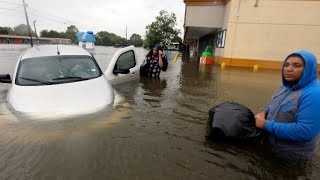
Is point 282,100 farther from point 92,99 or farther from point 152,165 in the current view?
point 92,99

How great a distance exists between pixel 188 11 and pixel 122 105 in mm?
16523

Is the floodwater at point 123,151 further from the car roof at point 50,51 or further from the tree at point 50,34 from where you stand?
the tree at point 50,34

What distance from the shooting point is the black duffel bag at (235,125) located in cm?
338

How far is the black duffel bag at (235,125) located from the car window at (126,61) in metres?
4.23

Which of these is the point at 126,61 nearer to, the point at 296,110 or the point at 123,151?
the point at 123,151

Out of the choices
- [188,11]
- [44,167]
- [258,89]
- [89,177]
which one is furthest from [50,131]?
[188,11]

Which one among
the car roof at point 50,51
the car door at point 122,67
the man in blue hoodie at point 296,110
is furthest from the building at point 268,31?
the man in blue hoodie at point 296,110

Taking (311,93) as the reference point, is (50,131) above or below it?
below

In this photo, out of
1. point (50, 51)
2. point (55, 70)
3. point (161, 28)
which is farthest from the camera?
point (161, 28)

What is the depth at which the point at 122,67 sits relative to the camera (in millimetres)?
7461

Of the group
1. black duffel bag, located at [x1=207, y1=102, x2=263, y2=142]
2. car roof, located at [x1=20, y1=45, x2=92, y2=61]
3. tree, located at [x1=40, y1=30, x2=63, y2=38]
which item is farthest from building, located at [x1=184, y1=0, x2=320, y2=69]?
tree, located at [x1=40, y1=30, x2=63, y2=38]

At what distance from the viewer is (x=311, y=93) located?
256cm

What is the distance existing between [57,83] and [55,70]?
0.55 meters

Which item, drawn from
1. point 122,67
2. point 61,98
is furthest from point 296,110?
point 122,67
